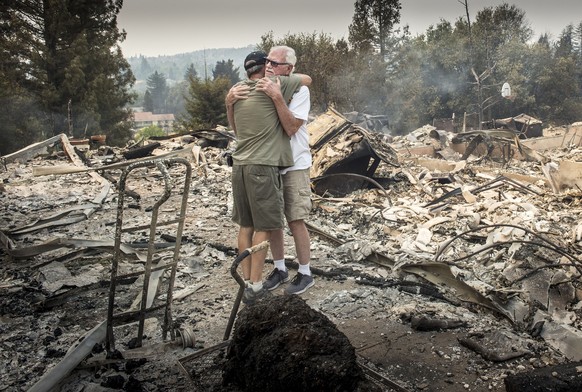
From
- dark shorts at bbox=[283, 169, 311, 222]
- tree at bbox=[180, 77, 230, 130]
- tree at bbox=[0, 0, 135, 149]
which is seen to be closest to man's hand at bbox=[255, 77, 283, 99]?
dark shorts at bbox=[283, 169, 311, 222]

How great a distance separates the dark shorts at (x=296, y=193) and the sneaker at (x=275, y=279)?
2.02ft

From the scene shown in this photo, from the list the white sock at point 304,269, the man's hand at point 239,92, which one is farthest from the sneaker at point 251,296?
the man's hand at point 239,92

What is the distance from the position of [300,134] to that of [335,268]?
5.22 ft

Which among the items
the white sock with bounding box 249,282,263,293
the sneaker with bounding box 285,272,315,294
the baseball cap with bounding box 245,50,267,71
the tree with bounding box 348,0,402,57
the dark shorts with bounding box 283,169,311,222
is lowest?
the sneaker with bounding box 285,272,315,294

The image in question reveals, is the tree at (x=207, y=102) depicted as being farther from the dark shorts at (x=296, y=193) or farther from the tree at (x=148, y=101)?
the tree at (x=148, y=101)

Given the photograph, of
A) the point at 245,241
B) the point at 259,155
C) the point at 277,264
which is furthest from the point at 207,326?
the point at 259,155

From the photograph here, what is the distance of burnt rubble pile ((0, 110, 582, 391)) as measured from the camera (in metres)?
2.81

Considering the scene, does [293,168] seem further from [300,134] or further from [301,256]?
[301,256]

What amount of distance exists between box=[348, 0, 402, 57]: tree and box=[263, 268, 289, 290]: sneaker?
37451 millimetres

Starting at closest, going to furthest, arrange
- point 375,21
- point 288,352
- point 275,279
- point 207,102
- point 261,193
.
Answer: point 288,352
point 261,193
point 275,279
point 207,102
point 375,21

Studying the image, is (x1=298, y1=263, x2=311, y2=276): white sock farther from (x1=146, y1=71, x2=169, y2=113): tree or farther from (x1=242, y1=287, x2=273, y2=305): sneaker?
(x1=146, y1=71, x2=169, y2=113): tree

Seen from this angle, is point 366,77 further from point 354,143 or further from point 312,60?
point 354,143

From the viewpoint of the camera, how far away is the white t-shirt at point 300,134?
3.54m

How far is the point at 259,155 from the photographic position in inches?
135
